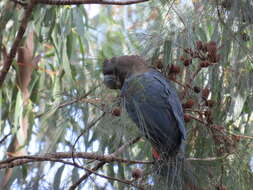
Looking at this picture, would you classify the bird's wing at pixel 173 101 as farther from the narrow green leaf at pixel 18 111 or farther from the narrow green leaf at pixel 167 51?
the narrow green leaf at pixel 18 111

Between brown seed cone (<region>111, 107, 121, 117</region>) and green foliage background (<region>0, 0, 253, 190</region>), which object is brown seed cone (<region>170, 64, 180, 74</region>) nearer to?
green foliage background (<region>0, 0, 253, 190</region>)

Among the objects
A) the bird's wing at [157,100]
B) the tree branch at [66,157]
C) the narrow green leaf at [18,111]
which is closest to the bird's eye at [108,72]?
the bird's wing at [157,100]

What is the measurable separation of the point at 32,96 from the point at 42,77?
1.09 feet

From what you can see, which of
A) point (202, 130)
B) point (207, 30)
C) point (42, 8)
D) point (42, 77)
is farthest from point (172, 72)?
point (42, 77)

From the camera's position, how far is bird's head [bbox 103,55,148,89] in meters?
2.55

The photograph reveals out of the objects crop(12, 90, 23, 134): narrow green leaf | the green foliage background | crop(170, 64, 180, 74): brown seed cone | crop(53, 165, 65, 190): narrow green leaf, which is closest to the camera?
the green foliage background

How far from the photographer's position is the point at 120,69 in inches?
110

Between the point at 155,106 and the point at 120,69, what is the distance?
16.0 inches

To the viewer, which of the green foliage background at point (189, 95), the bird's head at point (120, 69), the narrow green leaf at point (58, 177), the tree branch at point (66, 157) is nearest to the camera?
the tree branch at point (66, 157)

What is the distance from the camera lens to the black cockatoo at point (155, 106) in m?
2.25

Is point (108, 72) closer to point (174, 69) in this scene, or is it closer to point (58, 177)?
point (174, 69)

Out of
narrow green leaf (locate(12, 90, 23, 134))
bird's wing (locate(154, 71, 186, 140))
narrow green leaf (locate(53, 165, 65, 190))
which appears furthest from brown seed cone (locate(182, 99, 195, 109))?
narrow green leaf (locate(12, 90, 23, 134))

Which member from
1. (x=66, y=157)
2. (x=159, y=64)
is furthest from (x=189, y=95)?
(x=66, y=157)

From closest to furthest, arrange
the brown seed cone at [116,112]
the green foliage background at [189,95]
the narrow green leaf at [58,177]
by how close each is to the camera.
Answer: the brown seed cone at [116,112]
the green foliage background at [189,95]
the narrow green leaf at [58,177]
